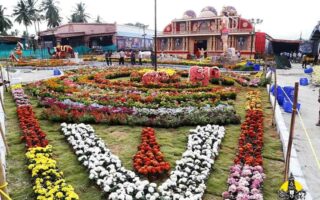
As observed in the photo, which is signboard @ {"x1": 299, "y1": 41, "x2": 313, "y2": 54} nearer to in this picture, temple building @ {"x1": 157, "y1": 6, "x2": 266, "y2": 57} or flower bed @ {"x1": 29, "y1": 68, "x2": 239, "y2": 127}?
temple building @ {"x1": 157, "y1": 6, "x2": 266, "y2": 57}

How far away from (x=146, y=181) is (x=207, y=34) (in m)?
36.3

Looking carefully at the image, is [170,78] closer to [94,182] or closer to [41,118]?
[41,118]

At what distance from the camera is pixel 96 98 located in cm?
1149

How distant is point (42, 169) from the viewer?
5398 mm

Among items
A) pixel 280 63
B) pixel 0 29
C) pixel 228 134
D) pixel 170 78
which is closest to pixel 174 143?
pixel 228 134

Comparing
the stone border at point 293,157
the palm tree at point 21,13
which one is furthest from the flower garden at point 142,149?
the palm tree at point 21,13

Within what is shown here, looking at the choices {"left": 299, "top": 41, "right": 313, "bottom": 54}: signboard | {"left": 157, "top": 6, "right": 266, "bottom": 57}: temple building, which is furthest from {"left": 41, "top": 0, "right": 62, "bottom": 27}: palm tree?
{"left": 299, "top": 41, "right": 313, "bottom": 54}: signboard

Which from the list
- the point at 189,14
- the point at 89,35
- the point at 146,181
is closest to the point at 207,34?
the point at 189,14

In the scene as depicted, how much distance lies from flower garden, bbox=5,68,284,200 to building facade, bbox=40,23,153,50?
33611 mm

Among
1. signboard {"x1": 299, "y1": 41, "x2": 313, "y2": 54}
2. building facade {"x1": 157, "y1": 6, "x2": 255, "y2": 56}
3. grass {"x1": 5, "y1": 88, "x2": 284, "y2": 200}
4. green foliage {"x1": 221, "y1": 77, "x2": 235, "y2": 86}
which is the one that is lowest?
grass {"x1": 5, "y1": 88, "x2": 284, "y2": 200}

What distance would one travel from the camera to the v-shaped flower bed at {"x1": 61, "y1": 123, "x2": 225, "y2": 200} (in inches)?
183

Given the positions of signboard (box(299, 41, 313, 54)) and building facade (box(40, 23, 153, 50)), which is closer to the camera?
signboard (box(299, 41, 313, 54))

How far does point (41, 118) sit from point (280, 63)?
75.5 ft

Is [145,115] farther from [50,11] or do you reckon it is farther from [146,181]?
[50,11]
